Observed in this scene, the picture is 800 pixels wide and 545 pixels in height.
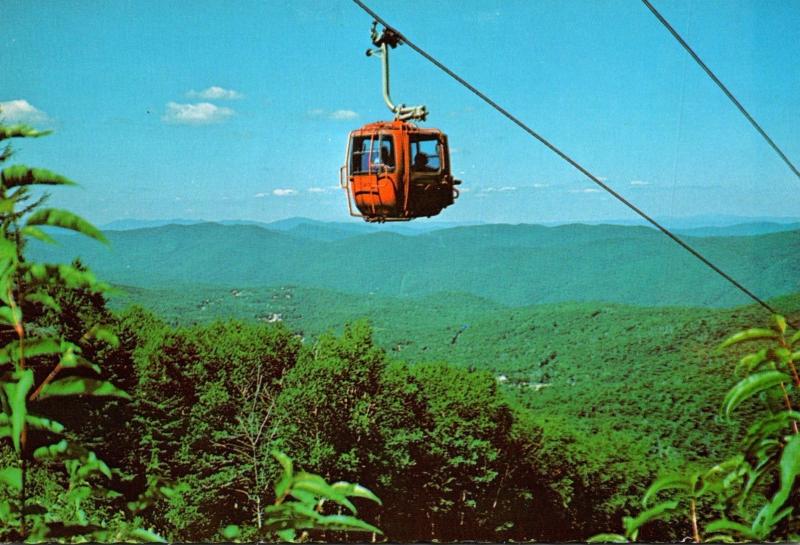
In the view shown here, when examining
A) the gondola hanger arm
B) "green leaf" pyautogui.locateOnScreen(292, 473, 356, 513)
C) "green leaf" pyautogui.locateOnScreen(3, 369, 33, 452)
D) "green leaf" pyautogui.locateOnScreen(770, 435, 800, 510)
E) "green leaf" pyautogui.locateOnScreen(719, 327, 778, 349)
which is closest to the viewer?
"green leaf" pyautogui.locateOnScreen(3, 369, 33, 452)

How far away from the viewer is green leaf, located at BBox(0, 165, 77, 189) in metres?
1.26

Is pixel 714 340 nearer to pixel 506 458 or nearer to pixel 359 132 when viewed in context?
pixel 506 458

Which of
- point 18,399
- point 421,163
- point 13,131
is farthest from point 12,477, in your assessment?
point 421,163

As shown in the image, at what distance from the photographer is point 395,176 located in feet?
11.2

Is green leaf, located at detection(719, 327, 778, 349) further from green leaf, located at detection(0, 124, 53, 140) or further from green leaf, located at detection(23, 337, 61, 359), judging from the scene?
green leaf, located at detection(0, 124, 53, 140)

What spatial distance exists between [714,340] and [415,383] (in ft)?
7.39

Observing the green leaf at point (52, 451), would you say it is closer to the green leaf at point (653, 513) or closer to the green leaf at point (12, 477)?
the green leaf at point (12, 477)

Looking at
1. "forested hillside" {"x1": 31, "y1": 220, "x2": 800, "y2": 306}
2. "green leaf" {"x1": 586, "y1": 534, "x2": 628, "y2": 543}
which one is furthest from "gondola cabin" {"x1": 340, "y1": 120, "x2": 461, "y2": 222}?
"green leaf" {"x1": 586, "y1": 534, "x2": 628, "y2": 543}

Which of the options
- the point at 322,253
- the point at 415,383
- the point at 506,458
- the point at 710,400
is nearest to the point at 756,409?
the point at 710,400

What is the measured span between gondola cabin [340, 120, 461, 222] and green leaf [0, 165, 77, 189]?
2220 millimetres

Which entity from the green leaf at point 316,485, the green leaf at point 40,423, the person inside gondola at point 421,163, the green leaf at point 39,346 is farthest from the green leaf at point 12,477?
the person inside gondola at point 421,163

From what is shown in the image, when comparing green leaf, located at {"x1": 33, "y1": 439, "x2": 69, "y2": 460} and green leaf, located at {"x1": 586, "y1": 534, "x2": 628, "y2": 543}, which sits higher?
green leaf, located at {"x1": 33, "y1": 439, "x2": 69, "y2": 460}

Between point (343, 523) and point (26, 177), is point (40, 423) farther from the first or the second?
point (343, 523)

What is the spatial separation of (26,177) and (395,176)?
7.53 feet
